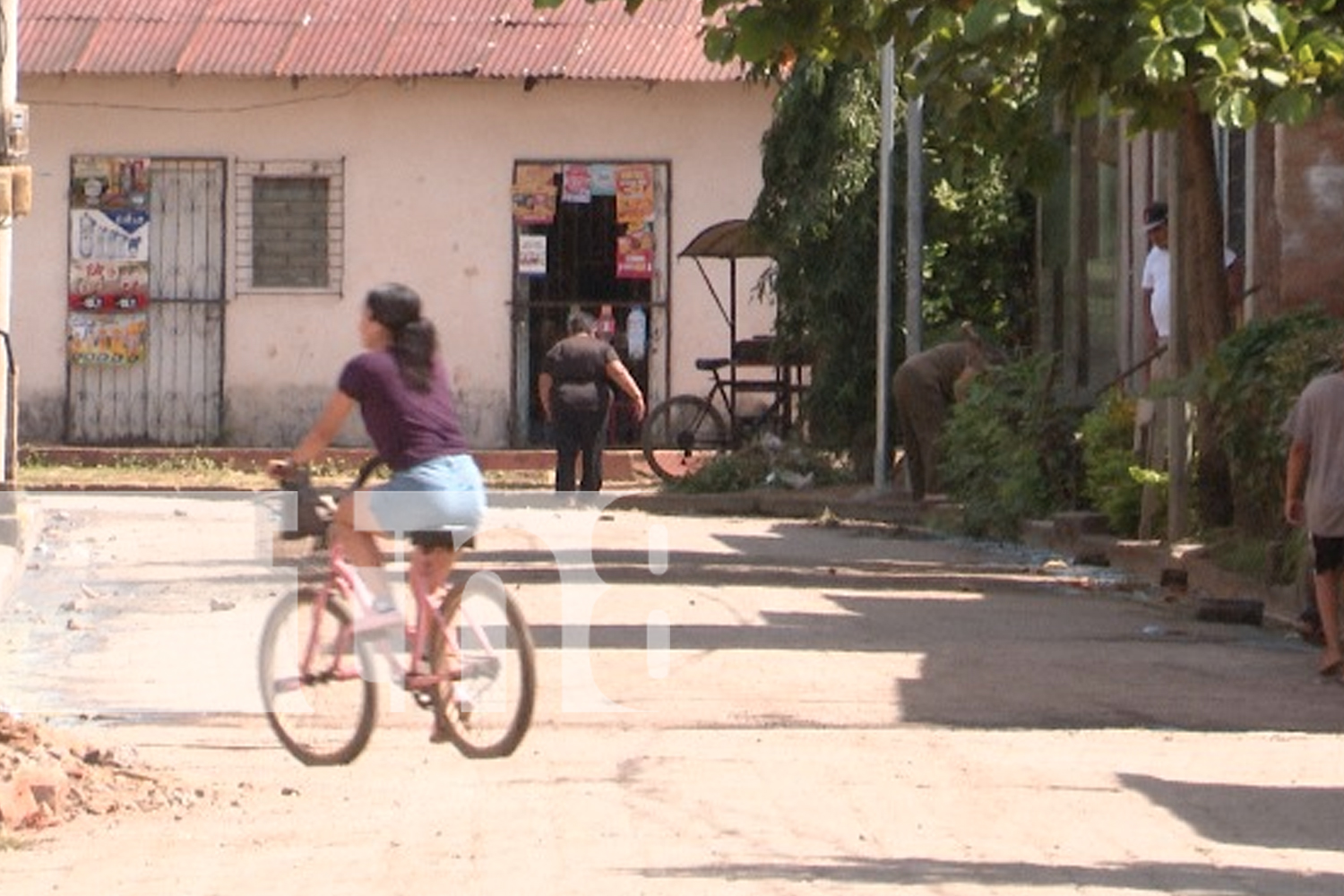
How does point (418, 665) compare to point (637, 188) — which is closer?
point (418, 665)

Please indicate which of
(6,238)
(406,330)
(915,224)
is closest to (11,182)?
(6,238)

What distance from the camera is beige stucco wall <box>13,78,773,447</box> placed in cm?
3094

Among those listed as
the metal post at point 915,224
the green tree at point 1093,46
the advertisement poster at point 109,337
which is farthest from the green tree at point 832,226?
the green tree at point 1093,46

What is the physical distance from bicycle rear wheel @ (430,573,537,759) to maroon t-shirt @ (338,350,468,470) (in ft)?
1.56

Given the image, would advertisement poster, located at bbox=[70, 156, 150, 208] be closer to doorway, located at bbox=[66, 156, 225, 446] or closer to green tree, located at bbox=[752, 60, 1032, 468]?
doorway, located at bbox=[66, 156, 225, 446]

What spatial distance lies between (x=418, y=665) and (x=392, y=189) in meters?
21.3

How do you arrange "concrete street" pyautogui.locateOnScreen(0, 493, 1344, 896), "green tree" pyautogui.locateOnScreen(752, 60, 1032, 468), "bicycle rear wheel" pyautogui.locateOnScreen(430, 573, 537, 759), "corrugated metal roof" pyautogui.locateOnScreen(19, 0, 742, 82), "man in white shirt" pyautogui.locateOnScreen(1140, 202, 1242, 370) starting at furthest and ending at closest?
"corrugated metal roof" pyautogui.locateOnScreen(19, 0, 742, 82) → "green tree" pyautogui.locateOnScreen(752, 60, 1032, 468) → "man in white shirt" pyautogui.locateOnScreen(1140, 202, 1242, 370) → "bicycle rear wheel" pyautogui.locateOnScreen(430, 573, 537, 759) → "concrete street" pyautogui.locateOnScreen(0, 493, 1344, 896)

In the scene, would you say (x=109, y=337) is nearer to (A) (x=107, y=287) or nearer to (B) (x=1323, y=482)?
(A) (x=107, y=287)

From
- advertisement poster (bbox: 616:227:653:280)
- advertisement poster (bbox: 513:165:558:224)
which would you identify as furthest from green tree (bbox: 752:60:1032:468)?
advertisement poster (bbox: 513:165:558:224)

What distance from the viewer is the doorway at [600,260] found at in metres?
30.9

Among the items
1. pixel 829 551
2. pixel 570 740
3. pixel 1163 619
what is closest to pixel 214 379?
pixel 829 551

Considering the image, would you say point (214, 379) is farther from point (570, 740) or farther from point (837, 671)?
point (570, 740)

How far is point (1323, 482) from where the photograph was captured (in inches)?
534

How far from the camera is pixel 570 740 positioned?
36.1 ft
